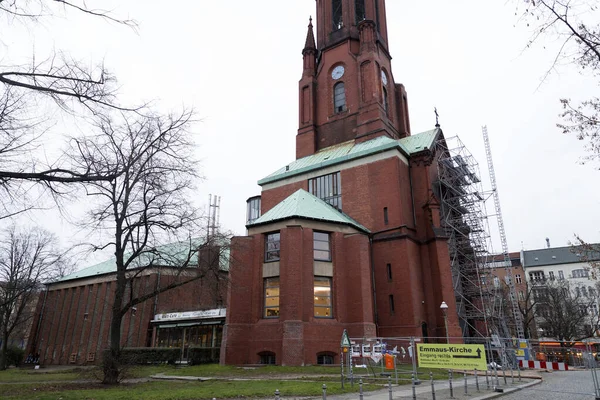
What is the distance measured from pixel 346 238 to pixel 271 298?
668cm

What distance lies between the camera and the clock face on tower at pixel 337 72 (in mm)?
43344

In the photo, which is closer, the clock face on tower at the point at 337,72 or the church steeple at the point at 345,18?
the clock face on tower at the point at 337,72

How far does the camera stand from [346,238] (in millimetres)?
30141

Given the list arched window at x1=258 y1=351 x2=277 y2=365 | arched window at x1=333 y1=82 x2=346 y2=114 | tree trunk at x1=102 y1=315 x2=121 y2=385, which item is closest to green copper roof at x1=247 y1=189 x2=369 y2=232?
arched window at x1=258 y1=351 x2=277 y2=365

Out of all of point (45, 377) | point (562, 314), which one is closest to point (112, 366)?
point (45, 377)

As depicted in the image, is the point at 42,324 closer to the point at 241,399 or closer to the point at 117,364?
the point at 117,364

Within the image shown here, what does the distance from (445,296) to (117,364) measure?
2197 cm

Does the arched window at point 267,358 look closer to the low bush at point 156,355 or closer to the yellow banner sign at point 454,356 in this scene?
the low bush at point 156,355

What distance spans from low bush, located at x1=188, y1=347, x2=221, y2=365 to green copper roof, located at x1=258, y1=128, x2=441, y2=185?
52.4 ft

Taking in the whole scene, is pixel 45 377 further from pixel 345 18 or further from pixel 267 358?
pixel 345 18

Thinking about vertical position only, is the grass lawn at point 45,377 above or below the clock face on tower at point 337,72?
below

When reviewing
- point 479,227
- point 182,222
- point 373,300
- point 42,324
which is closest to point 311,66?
point 479,227

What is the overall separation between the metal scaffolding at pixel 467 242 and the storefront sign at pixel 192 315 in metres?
19.6

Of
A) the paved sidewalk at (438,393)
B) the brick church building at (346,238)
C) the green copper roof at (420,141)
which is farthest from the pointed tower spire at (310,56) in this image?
the paved sidewalk at (438,393)
